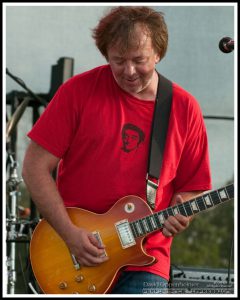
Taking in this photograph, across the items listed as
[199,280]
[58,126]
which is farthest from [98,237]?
[199,280]

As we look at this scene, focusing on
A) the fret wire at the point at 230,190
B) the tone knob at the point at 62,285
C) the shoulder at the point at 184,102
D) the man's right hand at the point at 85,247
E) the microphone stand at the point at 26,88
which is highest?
the shoulder at the point at 184,102

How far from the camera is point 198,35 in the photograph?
605 centimetres

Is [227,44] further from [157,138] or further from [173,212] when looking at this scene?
[173,212]

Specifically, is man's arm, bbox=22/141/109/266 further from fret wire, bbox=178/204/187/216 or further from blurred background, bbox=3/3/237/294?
blurred background, bbox=3/3/237/294

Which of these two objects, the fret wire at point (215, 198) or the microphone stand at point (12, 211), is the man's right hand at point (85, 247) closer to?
the fret wire at point (215, 198)

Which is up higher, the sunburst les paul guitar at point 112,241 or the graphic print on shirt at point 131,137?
the graphic print on shirt at point 131,137

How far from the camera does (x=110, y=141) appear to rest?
377 centimetres

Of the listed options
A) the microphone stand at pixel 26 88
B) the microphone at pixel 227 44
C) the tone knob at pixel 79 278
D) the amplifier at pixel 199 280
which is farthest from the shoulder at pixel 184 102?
the microphone stand at pixel 26 88

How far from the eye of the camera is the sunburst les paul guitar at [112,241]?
3.79 meters

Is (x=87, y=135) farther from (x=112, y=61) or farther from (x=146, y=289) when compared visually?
(x=146, y=289)

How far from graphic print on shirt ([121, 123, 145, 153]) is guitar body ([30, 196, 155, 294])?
253 mm

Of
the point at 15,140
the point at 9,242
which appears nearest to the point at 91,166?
the point at 9,242

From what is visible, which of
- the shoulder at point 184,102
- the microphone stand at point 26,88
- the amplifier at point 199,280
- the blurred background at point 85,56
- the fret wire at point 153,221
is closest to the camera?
the fret wire at point 153,221

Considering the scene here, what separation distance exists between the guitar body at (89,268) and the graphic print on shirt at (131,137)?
0.83 ft
